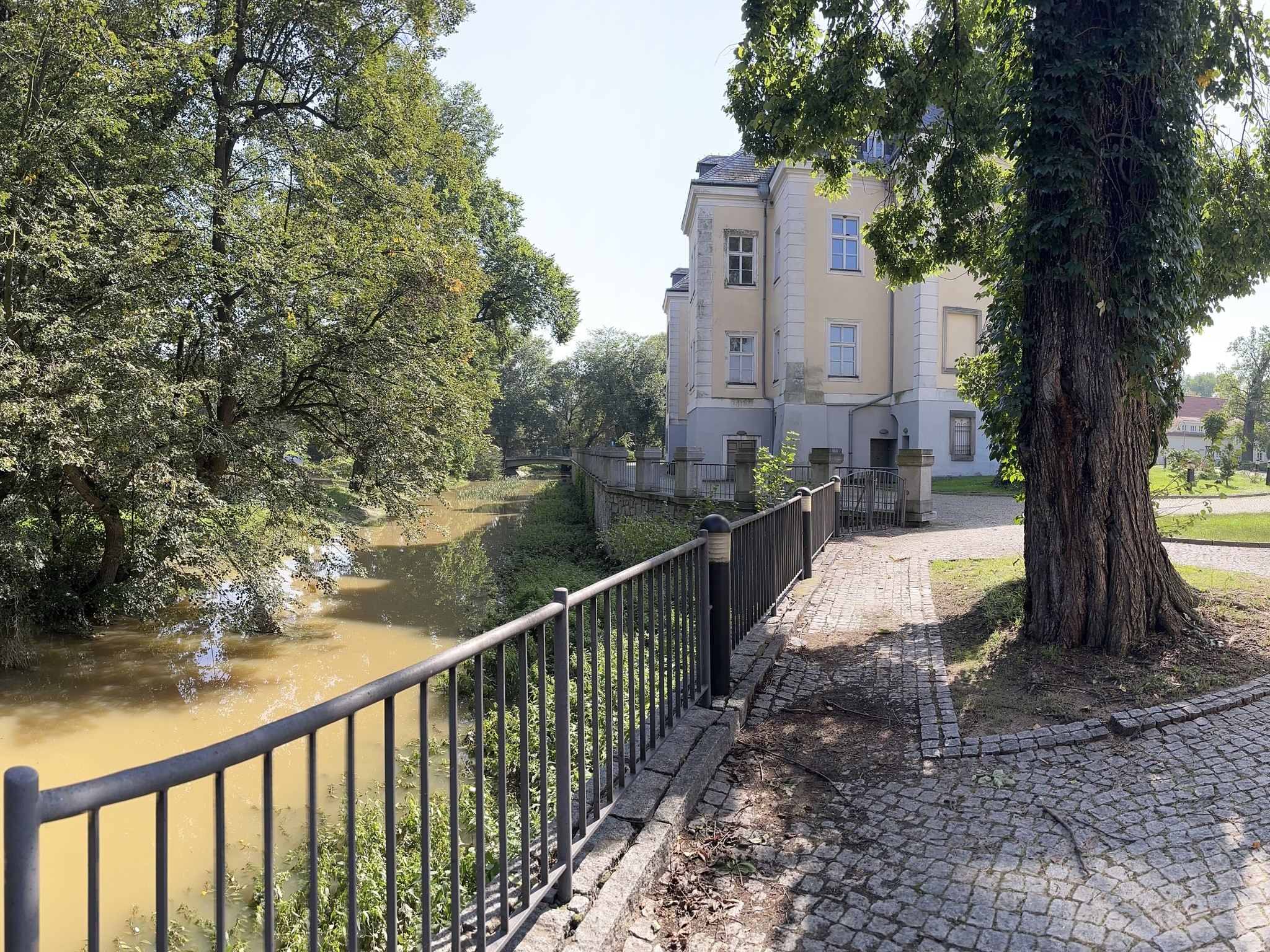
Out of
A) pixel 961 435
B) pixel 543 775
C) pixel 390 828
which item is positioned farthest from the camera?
pixel 961 435

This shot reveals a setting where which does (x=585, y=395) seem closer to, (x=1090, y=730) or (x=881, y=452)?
(x=881, y=452)

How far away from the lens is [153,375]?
383 inches

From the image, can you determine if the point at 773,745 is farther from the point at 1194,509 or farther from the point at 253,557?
the point at 1194,509

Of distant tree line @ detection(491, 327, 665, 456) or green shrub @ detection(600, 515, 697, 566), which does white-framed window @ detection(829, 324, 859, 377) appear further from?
distant tree line @ detection(491, 327, 665, 456)

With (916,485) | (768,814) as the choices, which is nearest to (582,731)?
(768,814)

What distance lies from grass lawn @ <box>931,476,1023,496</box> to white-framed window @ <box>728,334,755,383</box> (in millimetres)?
7452

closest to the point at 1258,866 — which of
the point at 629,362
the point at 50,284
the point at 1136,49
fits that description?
the point at 1136,49

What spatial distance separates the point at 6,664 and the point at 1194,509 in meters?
22.5

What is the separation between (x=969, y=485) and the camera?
24391mm

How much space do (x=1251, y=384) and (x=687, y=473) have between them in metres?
61.8

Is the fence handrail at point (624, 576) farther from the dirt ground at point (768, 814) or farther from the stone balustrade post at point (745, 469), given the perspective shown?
the stone balustrade post at point (745, 469)

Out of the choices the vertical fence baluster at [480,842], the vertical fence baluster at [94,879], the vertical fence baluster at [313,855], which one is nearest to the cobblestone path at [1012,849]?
the vertical fence baluster at [480,842]

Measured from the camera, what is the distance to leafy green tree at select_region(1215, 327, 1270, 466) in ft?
182

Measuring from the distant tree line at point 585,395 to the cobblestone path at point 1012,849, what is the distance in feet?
130
